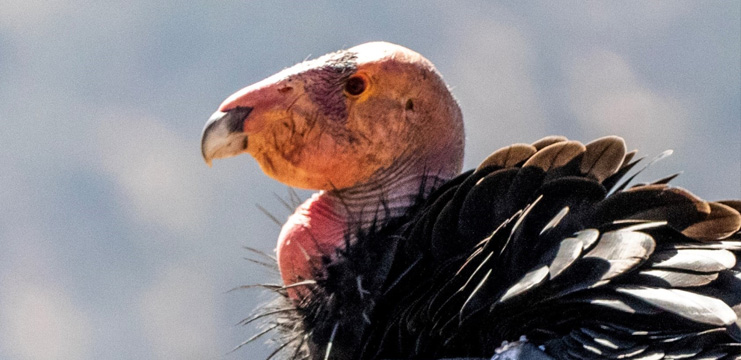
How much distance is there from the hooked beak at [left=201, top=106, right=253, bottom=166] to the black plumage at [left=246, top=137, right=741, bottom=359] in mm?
603

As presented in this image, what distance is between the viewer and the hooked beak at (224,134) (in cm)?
445

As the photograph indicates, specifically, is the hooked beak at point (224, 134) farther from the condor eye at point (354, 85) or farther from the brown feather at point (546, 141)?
the brown feather at point (546, 141)

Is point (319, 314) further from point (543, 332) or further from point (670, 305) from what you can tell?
point (670, 305)

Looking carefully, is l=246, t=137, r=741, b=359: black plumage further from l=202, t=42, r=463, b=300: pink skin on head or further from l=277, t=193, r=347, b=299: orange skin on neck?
l=202, t=42, r=463, b=300: pink skin on head

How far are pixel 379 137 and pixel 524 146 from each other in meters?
0.70

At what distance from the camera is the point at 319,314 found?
4.32m

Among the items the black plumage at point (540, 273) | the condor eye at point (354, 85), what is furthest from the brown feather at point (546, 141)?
the condor eye at point (354, 85)

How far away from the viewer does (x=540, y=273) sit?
3877 millimetres

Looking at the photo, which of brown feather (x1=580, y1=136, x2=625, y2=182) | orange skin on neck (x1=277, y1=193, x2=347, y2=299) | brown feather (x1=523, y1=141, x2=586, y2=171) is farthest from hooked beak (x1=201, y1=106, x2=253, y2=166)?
brown feather (x1=580, y1=136, x2=625, y2=182)

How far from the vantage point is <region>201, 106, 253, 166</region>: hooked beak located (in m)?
4.45

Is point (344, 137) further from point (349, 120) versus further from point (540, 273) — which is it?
point (540, 273)

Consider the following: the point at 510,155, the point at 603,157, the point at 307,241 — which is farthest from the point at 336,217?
the point at 603,157

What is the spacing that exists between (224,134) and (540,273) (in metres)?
1.39

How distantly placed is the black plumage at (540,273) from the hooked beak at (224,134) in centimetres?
60
